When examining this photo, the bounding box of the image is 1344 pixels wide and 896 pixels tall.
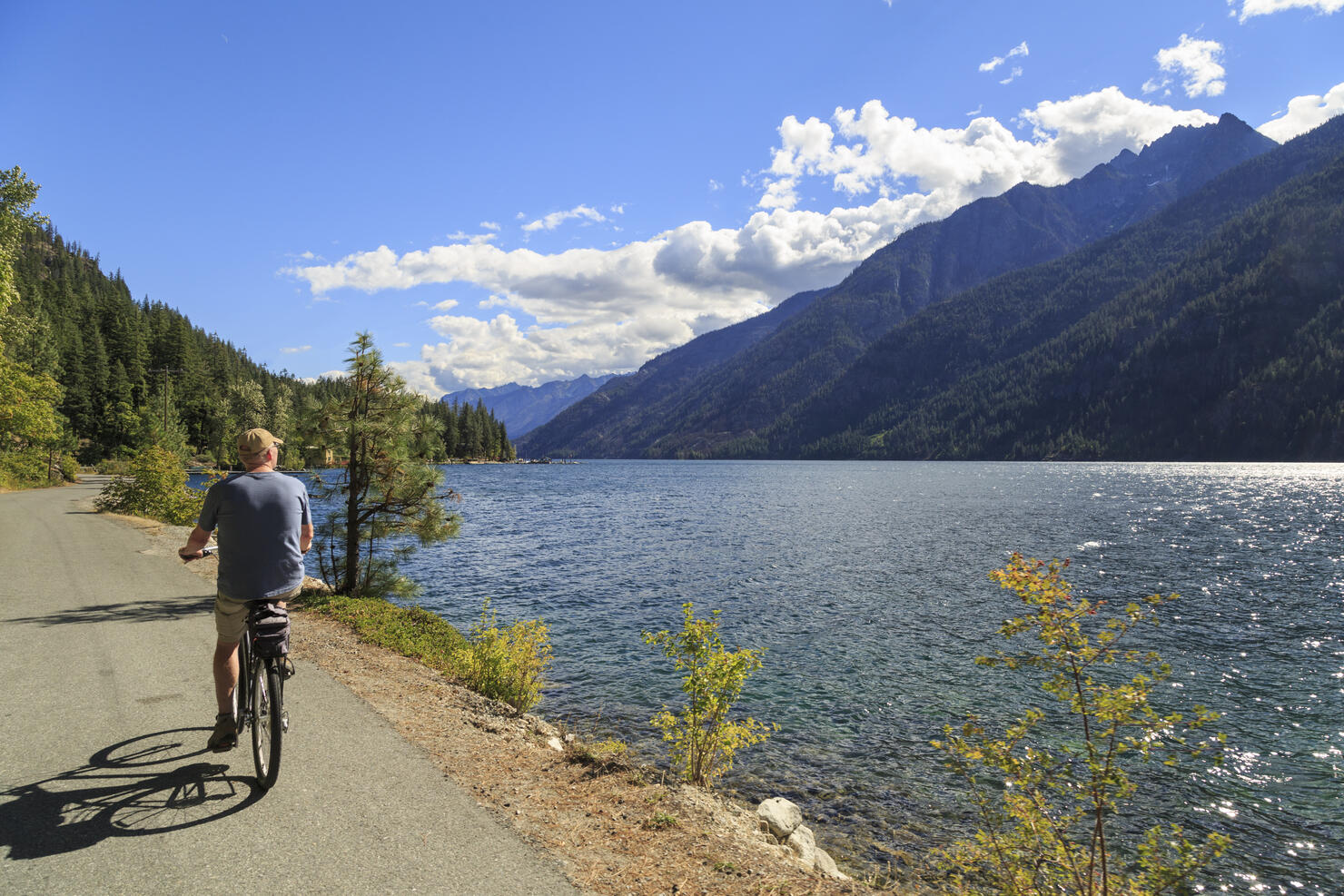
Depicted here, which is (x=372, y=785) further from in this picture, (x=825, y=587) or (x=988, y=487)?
(x=988, y=487)

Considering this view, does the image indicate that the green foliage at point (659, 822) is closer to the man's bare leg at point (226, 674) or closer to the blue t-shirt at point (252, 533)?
the blue t-shirt at point (252, 533)

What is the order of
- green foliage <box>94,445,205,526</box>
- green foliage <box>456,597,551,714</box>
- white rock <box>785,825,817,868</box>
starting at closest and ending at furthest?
1. white rock <box>785,825,817,868</box>
2. green foliage <box>456,597,551,714</box>
3. green foliage <box>94,445,205,526</box>

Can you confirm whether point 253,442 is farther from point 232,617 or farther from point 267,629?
point 267,629

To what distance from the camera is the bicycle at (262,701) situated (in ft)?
21.8

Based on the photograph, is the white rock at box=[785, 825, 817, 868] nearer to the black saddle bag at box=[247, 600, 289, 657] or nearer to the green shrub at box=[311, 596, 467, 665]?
the black saddle bag at box=[247, 600, 289, 657]

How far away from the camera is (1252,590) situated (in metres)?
30.9

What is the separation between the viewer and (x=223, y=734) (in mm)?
7172

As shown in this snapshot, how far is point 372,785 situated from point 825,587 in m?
27.0

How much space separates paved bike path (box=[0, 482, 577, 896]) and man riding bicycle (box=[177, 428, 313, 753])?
1118mm

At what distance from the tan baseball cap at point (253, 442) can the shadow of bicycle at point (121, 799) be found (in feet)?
11.8

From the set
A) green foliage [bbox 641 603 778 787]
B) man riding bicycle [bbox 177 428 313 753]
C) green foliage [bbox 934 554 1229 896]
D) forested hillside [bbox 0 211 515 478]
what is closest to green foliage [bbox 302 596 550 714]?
green foliage [bbox 641 603 778 787]

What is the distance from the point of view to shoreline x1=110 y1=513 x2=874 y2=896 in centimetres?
613

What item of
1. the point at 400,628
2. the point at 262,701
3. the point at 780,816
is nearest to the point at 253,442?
the point at 262,701

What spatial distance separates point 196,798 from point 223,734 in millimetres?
810
